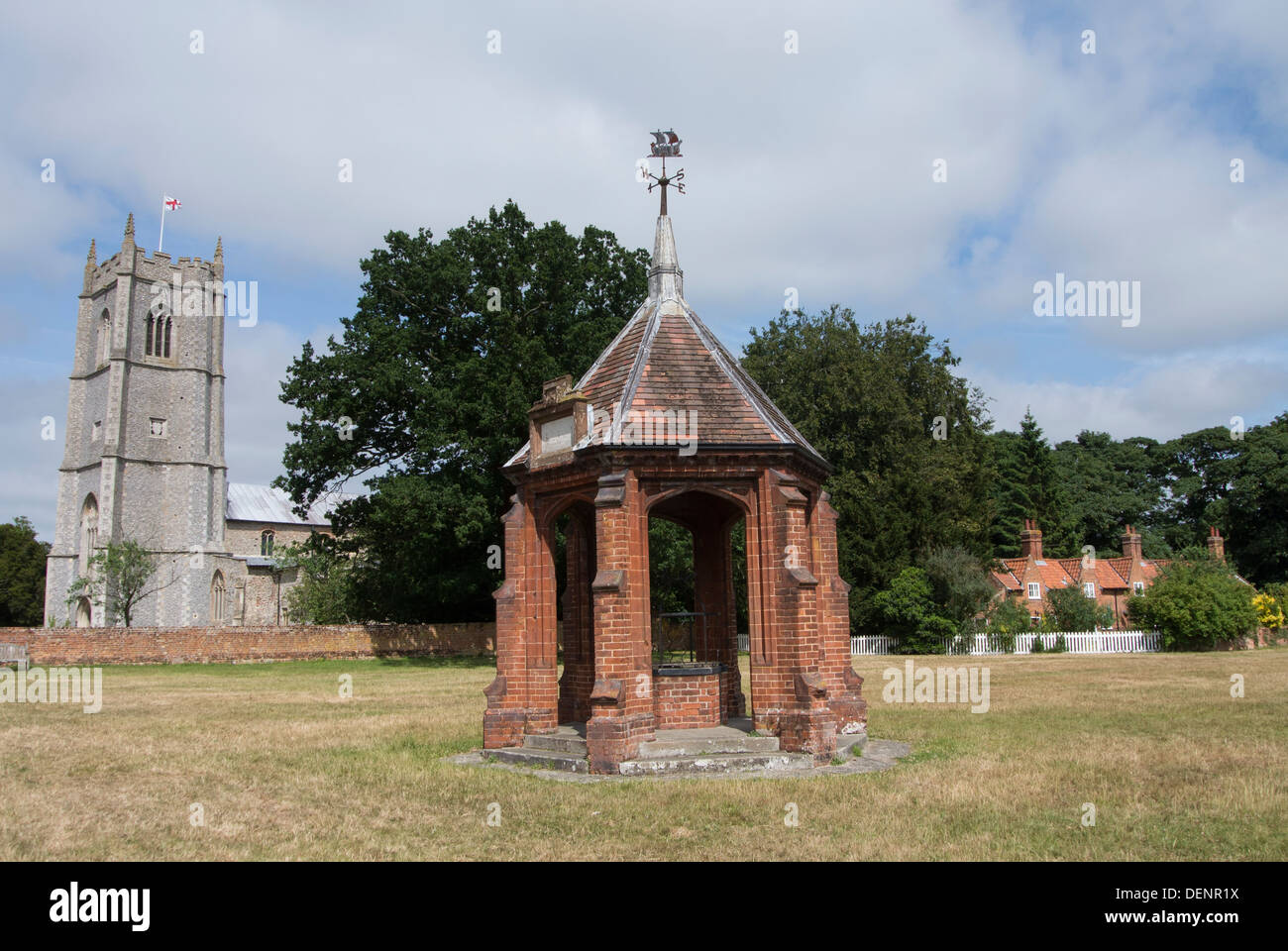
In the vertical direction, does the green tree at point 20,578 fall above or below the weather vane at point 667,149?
below

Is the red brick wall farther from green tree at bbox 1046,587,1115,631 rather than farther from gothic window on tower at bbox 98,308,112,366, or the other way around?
gothic window on tower at bbox 98,308,112,366

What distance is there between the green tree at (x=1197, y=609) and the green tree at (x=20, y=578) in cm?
7570

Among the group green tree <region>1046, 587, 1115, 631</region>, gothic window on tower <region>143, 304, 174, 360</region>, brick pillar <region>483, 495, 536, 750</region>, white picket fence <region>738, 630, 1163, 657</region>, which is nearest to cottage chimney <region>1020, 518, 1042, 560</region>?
green tree <region>1046, 587, 1115, 631</region>

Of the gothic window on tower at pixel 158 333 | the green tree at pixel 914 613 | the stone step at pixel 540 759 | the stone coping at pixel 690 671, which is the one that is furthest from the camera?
the gothic window on tower at pixel 158 333

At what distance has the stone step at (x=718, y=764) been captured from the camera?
10797 mm

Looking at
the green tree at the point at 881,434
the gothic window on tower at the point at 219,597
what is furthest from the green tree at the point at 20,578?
the green tree at the point at 881,434

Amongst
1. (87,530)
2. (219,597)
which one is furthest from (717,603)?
(87,530)

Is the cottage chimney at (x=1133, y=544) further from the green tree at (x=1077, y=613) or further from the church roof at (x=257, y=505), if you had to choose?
the church roof at (x=257, y=505)

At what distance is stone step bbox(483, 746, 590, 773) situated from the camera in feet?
36.9

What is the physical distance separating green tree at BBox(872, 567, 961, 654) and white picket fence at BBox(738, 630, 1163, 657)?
72 cm

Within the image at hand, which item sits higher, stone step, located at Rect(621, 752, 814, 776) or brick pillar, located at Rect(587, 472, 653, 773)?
brick pillar, located at Rect(587, 472, 653, 773)

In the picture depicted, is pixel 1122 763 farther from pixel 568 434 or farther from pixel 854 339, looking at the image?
pixel 854 339

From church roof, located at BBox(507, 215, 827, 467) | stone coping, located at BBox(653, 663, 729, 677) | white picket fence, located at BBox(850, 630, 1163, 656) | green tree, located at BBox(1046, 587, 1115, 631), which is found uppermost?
church roof, located at BBox(507, 215, 827, 467)

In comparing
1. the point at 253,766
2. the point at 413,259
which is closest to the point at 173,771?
the point at 253,766
